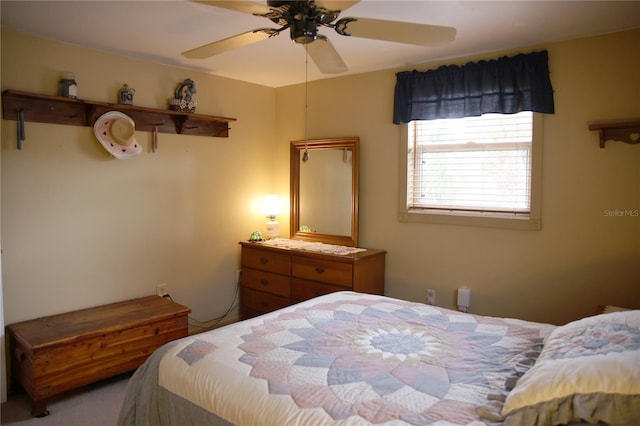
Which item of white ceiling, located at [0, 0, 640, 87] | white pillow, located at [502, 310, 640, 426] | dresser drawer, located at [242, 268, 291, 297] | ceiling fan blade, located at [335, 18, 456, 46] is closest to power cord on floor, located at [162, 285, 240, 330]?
dresser drawer, located at [242, 268, 291, 297]

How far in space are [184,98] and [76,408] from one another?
2.41 metres

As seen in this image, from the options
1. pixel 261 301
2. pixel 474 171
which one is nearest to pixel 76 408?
pixel 261 301

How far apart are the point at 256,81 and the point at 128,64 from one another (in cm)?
124

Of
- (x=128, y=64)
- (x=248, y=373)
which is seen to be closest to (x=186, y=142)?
(x=128, y=64)

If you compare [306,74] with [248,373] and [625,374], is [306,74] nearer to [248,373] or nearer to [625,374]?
[248,373]

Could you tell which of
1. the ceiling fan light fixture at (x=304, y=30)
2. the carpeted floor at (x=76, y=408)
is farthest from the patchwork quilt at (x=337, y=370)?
the ceiling fan light fixture at (x=304, y=30)

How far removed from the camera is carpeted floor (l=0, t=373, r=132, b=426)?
2.58 m

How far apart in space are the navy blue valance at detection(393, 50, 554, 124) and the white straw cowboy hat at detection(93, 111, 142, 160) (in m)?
2.10

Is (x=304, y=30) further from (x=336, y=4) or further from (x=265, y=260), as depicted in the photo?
(x=265, y=260)

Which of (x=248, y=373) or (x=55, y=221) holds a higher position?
(x=55, y=221)

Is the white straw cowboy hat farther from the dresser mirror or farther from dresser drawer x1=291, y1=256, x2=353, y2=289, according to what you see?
dresser drawer x1=291, y1=256, x2=353, y2=289

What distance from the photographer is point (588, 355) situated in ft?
4.52

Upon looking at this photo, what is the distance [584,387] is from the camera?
48.1 inches

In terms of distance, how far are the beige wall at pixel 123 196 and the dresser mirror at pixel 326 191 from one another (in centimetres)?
40
